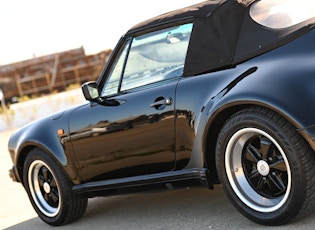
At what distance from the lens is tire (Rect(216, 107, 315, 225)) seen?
12.4 ft

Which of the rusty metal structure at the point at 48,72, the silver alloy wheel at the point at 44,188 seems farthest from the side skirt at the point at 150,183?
the rusty metal structure at the point at 48,72

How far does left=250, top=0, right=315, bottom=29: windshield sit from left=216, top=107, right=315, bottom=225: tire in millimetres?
669

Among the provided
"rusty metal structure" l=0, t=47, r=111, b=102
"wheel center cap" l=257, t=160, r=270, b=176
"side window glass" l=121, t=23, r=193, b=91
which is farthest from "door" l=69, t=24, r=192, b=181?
"rusty metal structure" l=0, t=47, r=111, b=102

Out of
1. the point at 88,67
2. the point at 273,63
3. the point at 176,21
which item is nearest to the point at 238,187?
the point at 273,63

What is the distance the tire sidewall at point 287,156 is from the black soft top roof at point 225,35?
18.5 inches

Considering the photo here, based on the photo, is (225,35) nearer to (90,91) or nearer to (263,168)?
(263,168)

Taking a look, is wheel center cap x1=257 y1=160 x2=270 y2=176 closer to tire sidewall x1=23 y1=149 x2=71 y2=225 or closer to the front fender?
the front fender

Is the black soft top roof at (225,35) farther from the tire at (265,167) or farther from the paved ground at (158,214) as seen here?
the paved ground at (158,214)

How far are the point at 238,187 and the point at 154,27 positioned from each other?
148cm

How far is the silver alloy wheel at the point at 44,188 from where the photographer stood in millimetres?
5801

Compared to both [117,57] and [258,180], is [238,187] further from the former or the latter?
[117,57]

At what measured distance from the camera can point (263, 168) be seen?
4043mm

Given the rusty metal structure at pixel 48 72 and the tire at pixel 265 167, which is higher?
the tire at pixel 265 167

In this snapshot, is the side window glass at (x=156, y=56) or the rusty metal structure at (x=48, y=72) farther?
the rusty metal structure at (x=48, y=72)
